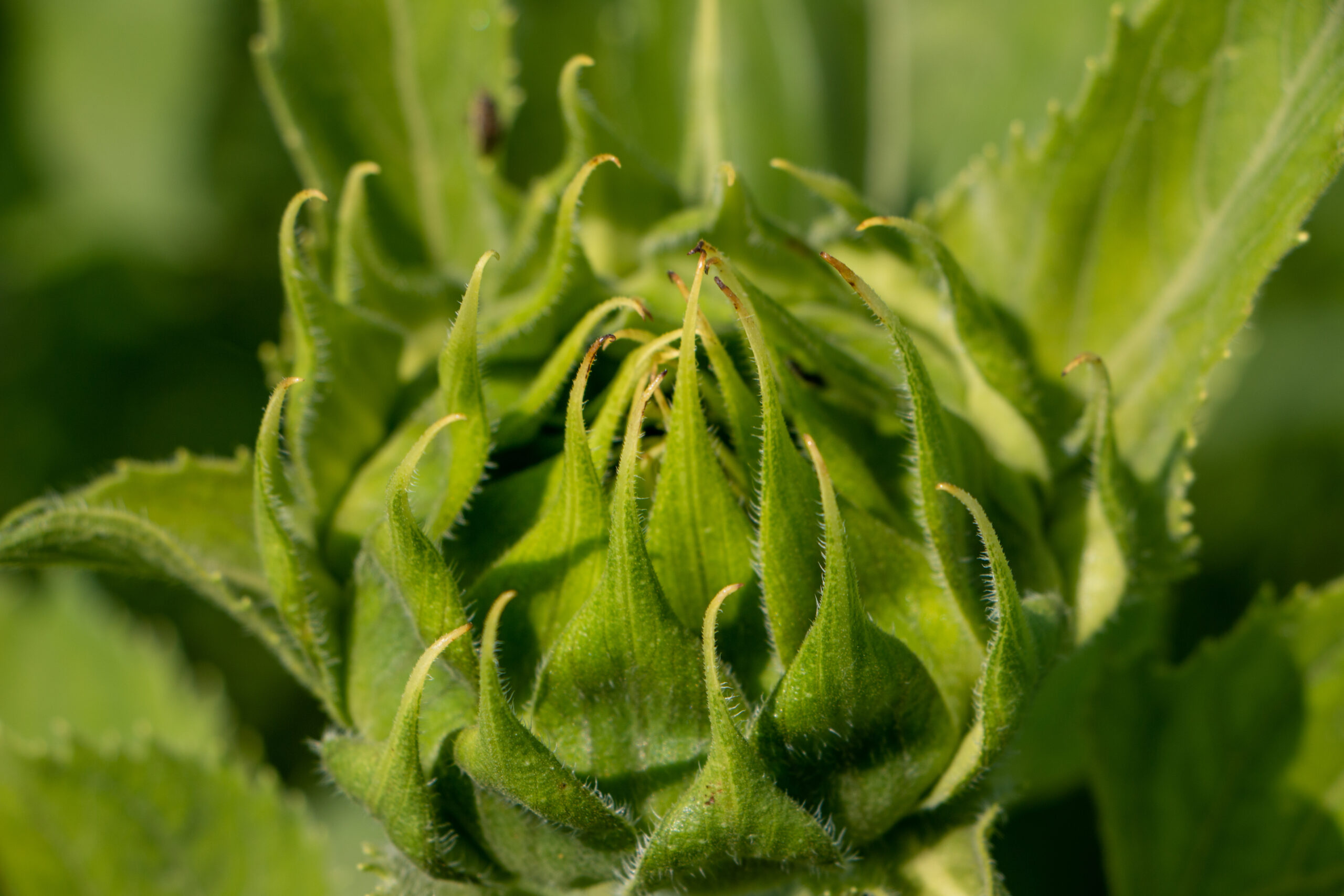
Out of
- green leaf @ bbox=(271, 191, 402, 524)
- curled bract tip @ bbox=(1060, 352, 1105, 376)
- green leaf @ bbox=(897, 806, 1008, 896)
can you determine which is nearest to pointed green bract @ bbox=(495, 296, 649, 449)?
green leaf @ bbox=(271, 191, 402, 524)

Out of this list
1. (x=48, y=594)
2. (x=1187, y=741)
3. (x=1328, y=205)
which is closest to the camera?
(x=1187, y=741)

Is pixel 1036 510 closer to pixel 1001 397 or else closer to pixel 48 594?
pixel 1001 397

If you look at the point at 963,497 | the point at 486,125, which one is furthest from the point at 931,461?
the point at 486,125

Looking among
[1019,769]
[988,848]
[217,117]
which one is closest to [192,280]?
[217,117]

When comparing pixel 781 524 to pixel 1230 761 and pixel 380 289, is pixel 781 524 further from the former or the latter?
pixel 1230 761

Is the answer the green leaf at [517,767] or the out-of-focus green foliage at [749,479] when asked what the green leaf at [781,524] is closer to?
the out-of-focus green foliage at [749,479]

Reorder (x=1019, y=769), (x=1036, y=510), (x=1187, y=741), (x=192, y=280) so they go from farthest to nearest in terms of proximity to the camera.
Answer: (x=192, y=280) < (x=1187, y=741) < (x=1019, y=769) < (x=1036, y=510)
